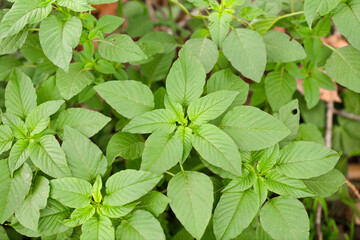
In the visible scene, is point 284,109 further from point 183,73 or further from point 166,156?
point 166,156

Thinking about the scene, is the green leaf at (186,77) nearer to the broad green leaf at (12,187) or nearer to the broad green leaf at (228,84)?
the broad green leaf at (228,84)

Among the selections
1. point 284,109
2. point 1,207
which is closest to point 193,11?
point 284,109

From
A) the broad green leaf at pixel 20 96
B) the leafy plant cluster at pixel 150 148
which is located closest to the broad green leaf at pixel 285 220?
the leafy plant cluster at pixel 150 148

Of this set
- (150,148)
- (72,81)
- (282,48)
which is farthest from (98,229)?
(282,48)

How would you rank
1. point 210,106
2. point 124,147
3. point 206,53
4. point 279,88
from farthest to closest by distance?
point 279,88
point 206,53
point 124,147
point 210,106

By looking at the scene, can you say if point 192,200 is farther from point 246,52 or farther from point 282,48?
point 282,48

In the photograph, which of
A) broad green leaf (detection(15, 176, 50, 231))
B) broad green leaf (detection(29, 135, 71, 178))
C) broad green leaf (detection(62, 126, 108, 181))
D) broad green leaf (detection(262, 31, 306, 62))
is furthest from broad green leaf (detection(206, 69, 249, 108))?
broad green leaf (detection(15, 176, 50, 231))

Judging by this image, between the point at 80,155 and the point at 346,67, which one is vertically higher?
the point at 346,67
